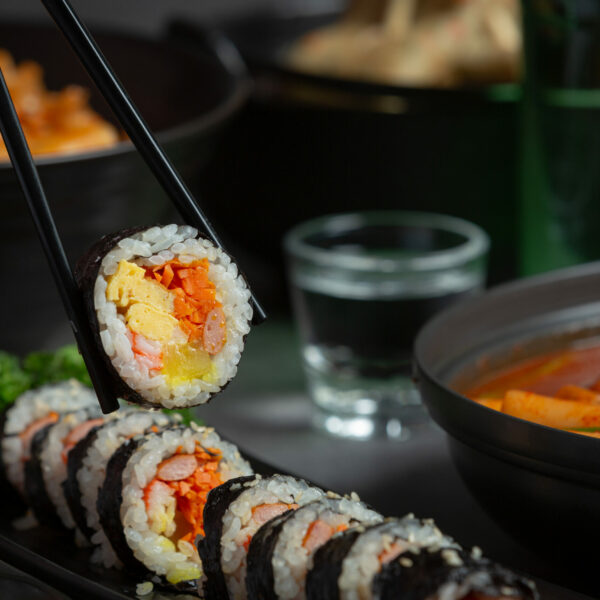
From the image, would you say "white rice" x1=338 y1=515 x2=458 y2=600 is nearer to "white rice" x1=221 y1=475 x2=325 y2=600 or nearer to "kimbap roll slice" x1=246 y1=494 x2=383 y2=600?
"kimbap roll slice" x1=246 y1=494 x2=383 y2=600

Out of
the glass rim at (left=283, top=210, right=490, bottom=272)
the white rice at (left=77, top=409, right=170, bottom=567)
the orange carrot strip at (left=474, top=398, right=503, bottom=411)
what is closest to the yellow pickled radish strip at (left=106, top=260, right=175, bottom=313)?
the white rice at (left=77, top=409, right=170, bottom=567)

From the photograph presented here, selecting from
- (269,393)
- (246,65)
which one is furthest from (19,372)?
(246,65)

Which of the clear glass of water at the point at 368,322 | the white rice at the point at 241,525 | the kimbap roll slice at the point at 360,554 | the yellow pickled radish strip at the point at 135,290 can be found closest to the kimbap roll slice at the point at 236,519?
the white rice at the point at 241,525

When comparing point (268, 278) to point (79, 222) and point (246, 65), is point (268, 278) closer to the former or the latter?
point (246, 65)

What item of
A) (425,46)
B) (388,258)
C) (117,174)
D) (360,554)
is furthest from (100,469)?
(425,46)

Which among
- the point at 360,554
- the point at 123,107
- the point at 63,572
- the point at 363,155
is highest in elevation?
the point at 123,107

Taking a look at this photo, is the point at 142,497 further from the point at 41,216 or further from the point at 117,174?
the point at 117,174
